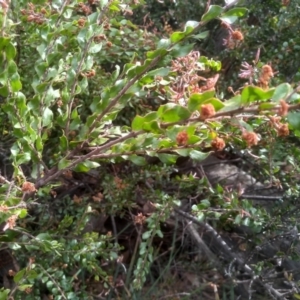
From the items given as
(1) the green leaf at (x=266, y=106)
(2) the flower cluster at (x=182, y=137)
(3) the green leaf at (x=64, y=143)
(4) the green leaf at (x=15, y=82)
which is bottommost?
(3) the green leaf at (x=64, y=143)

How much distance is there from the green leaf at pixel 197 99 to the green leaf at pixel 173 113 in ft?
0.05

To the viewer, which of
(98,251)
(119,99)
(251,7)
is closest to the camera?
(119,99)

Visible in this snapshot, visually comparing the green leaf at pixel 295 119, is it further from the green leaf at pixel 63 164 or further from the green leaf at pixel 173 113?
the green leaf at pixel 63 164

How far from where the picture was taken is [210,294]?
8.60 ft

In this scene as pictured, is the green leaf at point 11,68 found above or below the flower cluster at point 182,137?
below

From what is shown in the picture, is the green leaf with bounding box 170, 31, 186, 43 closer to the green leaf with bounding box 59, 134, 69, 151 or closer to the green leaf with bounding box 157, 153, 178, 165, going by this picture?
the green leaf with bounding box 157, 153, 178, 165

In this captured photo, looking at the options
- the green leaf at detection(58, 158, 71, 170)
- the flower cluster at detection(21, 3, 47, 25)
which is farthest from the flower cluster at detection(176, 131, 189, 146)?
→ the flower cluster at detection(21, 3, 47, 25)

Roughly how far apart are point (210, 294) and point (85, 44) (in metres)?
1.69

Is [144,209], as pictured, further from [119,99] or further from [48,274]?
[119,99]

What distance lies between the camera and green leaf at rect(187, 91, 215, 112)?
85 centimetres

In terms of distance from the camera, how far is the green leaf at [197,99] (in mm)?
853

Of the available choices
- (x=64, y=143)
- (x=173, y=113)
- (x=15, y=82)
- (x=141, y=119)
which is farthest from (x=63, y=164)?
(x=173, y=113)

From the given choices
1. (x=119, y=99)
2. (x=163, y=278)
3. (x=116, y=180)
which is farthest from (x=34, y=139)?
(x=163, y=278)

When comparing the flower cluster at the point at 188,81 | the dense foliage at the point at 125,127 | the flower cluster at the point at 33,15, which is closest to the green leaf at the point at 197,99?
the dense foliage at the point at 125,127
